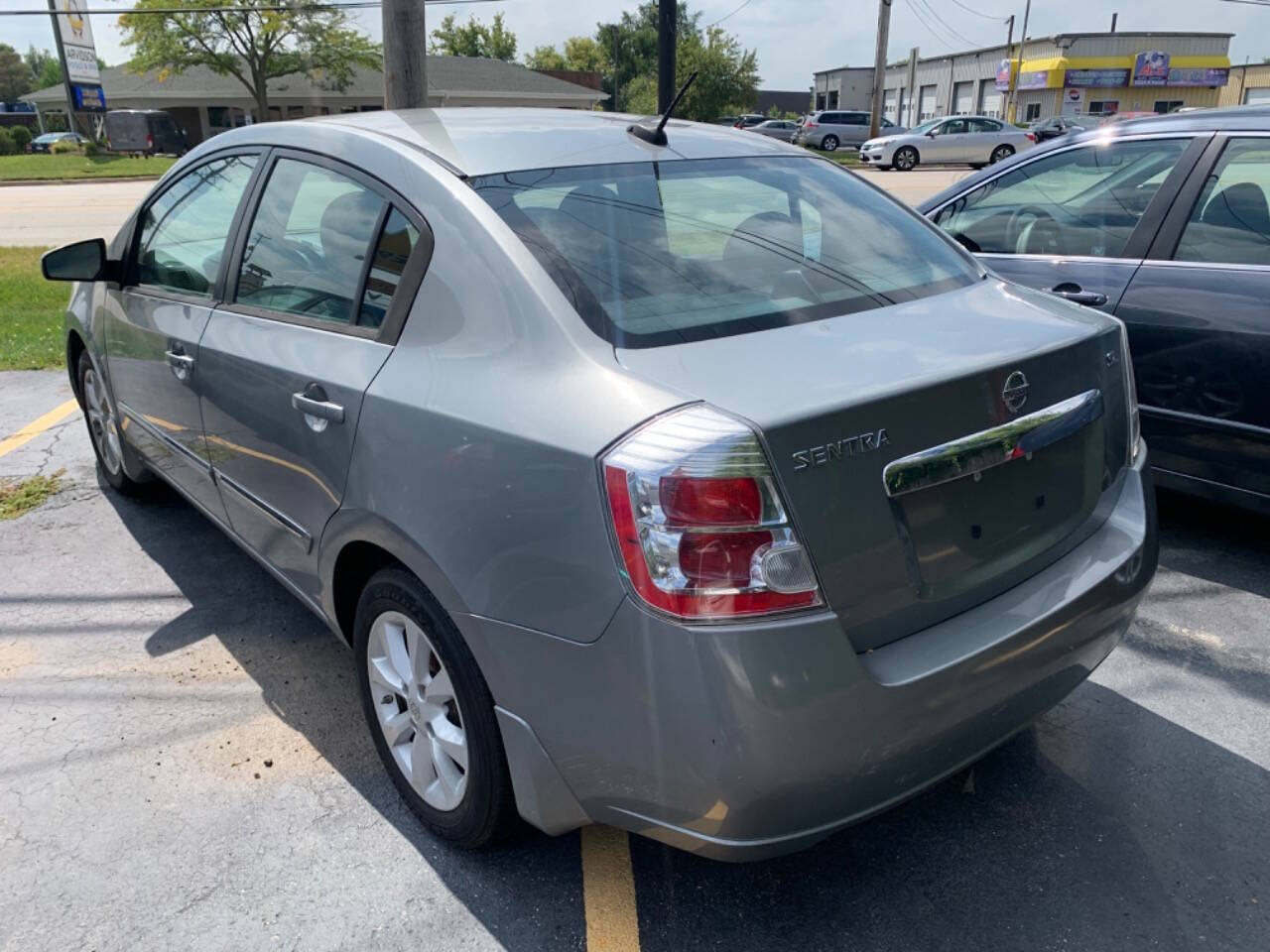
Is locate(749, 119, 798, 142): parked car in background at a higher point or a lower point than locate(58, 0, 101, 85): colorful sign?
lower

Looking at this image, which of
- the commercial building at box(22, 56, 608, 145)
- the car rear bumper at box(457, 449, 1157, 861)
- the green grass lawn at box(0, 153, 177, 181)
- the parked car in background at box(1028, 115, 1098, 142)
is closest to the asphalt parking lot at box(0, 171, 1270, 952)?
the car rear bumper at box(457, 449, 1157, 861)

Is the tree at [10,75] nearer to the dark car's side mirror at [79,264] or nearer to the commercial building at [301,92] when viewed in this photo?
the commercial building at [301,92]

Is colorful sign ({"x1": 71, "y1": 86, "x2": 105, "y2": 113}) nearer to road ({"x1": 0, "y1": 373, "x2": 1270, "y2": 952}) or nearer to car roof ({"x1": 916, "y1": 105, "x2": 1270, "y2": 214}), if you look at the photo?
road ({"x1": 0, "y1": 373, "x2": 1270, "y2": 952})

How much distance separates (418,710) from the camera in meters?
2.50

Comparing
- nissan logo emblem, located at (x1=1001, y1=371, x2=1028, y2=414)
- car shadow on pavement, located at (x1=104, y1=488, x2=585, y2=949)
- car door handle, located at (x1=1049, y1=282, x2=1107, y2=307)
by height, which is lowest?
car shadow on pavement, located at (x1=104, y1=488, x2=585, y2=949)

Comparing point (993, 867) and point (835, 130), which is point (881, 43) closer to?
point (835, 130)

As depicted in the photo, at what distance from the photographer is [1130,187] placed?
426cm

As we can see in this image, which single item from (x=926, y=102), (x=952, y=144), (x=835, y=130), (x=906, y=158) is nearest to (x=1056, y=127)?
(x=952, y=144)

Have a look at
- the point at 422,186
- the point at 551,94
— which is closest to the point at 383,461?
the point at 422,186

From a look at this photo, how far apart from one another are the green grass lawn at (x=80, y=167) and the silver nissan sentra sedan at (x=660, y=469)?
111 feet

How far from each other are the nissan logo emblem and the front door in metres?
2.39

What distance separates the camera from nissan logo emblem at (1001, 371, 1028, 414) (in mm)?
2162

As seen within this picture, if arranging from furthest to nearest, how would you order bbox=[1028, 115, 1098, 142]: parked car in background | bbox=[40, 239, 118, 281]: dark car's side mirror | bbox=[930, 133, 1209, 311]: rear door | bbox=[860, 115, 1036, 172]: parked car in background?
bbox=[1028, 115, 1098, 142]: parked car in background → bbox=[860, 115, 1036, 172]: parked car in background → bbox=[930, 133, 1209, 311]: rear door → bbox=[40, 239, 118, 281]: dark car's side mirror

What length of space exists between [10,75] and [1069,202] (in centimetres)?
12677
